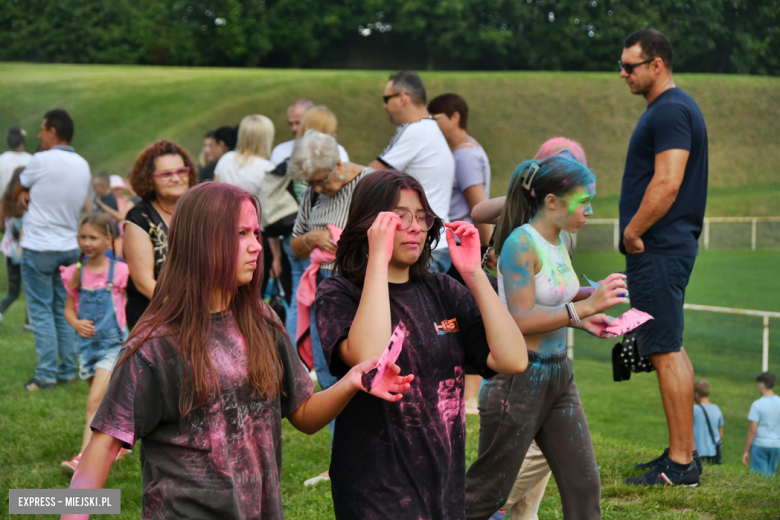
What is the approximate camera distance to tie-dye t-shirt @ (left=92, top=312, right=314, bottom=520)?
200cm

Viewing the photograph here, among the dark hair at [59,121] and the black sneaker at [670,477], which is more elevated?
the dark hair at [59,121]

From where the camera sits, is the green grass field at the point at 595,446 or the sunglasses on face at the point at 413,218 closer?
the sunglasses on face at the point at 413,218

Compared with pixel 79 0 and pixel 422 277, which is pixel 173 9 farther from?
pixel 422 277

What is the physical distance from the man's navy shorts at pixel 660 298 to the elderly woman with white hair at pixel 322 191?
1.73 meters

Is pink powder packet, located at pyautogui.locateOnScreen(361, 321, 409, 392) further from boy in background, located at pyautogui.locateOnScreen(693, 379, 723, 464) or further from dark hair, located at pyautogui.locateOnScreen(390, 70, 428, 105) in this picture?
boy in background, located at pyautogui.locateOnScreen(693, 379, 723, 464)

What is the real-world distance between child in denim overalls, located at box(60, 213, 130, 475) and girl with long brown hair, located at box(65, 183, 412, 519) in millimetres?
3114

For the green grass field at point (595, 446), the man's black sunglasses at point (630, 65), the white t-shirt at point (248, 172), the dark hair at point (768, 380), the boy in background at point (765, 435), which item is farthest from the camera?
the dark hair at point (768, 380)

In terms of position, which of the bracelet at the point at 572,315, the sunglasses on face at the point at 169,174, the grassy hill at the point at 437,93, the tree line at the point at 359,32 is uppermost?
the tree line at the point at 359,32

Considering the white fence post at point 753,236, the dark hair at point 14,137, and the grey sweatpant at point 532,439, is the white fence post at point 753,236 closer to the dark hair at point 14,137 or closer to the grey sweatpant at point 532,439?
the dark hair at point 14,137

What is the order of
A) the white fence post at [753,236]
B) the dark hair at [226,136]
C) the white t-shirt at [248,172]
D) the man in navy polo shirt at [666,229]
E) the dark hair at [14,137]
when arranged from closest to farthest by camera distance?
the man in navy polo shirt at [666,229], the white t-shirt at [248,172], the dark hair at [226,136], the dark hair at [14,137], the white fence post at [753,236]

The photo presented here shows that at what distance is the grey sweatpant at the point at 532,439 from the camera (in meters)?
3.06

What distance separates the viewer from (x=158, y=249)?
13.6 feet

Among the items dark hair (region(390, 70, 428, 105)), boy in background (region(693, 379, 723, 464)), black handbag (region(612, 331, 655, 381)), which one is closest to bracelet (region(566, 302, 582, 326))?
black handbag (region(612, 331, 655, 381))

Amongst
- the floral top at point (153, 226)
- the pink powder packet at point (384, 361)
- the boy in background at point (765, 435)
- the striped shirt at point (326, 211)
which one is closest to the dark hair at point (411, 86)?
the striped shirt at point (326, 211)
